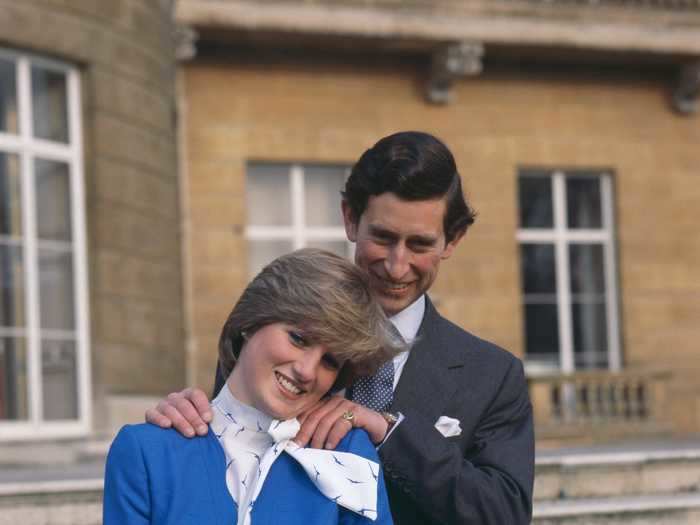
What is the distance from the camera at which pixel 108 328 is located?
9164 millimetres

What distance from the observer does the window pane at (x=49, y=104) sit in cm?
895

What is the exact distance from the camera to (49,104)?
904cm

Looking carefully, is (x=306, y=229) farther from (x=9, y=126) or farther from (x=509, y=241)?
(x=9, y=126)

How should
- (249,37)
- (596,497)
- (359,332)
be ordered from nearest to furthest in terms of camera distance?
1. (359,332)
2. (596,497)
3. (249,37)

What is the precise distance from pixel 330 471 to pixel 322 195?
984 centimetres

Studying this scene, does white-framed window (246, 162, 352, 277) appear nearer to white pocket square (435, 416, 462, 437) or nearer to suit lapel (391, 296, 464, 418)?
suit lapel (391, 296, 464, 418)

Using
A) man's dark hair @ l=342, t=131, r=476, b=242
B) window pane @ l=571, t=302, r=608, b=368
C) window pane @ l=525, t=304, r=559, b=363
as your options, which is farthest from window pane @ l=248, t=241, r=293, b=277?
man's dark hair @ l=342, t=131, r=476, b=242

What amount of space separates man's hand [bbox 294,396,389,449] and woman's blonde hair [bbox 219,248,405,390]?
0.25 feet

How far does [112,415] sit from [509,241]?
4.70 m

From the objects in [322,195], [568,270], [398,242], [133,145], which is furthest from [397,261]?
[568,270]

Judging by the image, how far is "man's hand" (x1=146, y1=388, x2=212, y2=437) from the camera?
2277 millimetres

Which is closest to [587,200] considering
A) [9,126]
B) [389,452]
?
[9,126]

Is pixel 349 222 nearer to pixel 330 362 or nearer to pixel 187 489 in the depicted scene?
pixel 330 362

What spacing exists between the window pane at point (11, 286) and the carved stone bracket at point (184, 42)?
114 inches
